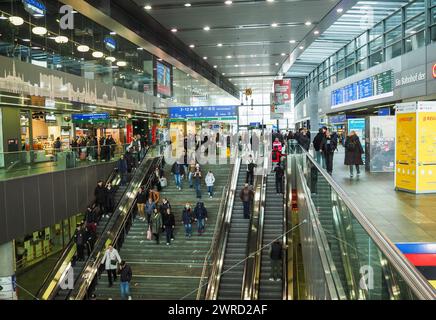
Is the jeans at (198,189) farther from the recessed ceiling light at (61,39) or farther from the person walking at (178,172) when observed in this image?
the recessed ceiling light at (61,39)

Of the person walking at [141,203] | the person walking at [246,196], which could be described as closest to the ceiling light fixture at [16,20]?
the person walking at [141,203]

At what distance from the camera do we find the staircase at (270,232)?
14656 millimetres

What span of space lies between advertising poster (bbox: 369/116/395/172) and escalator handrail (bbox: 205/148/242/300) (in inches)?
228

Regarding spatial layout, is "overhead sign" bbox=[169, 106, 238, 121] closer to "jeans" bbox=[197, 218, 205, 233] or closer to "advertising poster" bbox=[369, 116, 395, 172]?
"jeans" bbox=[197, 218, 205, 233]

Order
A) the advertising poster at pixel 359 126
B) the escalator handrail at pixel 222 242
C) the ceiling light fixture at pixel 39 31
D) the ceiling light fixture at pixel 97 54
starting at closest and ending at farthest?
the escalator handrail at pixel 222 242
the ceiling light fixture at pixel 39 31
the advertising poster at pixel 359 126
the ceiling light fixture at pixel 97 54

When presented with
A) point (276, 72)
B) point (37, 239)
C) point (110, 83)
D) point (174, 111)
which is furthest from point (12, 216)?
→ point (276, 72)

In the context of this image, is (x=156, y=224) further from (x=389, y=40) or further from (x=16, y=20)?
(x=389, y=40)

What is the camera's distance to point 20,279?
17.6m

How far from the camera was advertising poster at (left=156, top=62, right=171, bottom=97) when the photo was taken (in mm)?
32372

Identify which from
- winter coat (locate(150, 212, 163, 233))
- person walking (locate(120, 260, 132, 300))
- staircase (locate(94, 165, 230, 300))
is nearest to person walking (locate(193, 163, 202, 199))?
staircase (locate(94, 165, 230, 300))

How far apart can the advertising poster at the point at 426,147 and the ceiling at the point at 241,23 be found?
920cm

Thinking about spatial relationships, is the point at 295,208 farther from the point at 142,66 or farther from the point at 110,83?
the point at 142,66

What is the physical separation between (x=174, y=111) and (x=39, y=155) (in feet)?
47.1

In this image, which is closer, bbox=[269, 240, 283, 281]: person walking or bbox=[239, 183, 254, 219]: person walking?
bbox=[269, 240, 283, 281]: person walking
